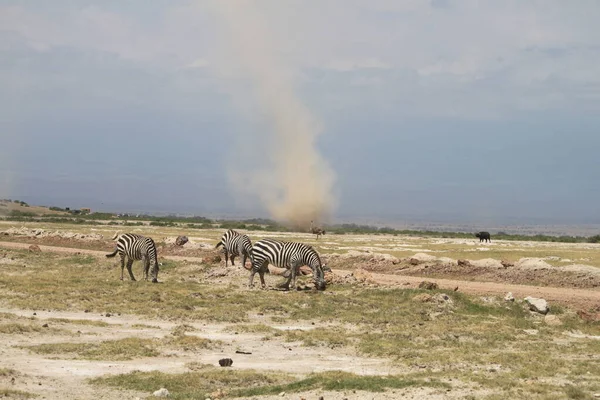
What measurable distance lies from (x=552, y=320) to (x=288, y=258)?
11385 mm

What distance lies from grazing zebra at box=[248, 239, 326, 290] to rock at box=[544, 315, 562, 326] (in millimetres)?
9654

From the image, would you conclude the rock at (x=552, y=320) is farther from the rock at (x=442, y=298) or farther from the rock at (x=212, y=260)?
the rock at (x=212, y=260)

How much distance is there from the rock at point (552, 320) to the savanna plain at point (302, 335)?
0.09m

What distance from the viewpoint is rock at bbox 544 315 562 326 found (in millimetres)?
26250

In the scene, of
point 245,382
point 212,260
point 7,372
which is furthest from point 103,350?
point 212,260

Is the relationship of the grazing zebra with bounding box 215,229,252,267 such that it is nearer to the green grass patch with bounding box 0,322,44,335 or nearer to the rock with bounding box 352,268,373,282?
the rock with bounding box 352,268,373,282

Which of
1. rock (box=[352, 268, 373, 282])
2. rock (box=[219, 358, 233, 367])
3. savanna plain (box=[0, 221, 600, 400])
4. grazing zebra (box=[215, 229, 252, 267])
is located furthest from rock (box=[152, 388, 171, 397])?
grazing zebra (box=[215, 229, 252, 267])

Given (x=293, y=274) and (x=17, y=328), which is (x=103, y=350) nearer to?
(x=17, y=328)

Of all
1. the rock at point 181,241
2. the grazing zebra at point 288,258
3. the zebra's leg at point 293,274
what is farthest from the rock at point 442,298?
the rock at point 181,241

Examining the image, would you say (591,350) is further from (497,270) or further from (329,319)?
(497,270)

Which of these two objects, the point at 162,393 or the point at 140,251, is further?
the point at 140,251

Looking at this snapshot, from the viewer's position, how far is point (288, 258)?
32812mm

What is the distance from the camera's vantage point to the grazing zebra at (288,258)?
32594mm

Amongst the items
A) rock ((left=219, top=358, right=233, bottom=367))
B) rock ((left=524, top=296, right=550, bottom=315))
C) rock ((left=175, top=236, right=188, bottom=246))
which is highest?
rock ((left=175, top=236, right=188, bottom=246))
